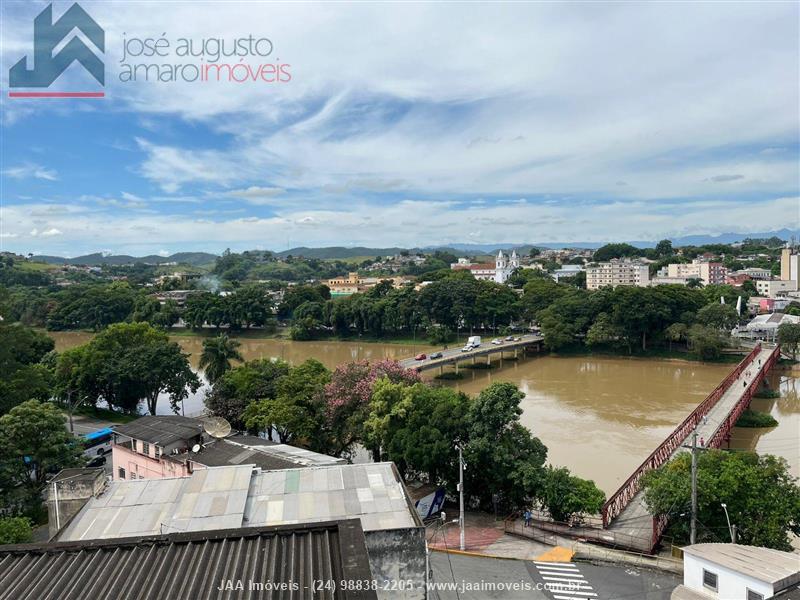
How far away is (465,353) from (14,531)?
3582 cm

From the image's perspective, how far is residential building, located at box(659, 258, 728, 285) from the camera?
9056cm

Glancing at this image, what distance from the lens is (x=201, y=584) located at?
19.4 feet

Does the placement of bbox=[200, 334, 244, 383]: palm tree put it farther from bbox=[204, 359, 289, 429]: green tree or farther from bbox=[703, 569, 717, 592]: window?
bbox=[703, 569, 717, 592]: window

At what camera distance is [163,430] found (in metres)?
17.8

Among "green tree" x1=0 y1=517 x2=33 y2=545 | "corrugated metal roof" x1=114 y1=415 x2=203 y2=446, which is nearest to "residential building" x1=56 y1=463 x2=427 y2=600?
"green tree" x1=0 y1=517 x2=33 y2=545

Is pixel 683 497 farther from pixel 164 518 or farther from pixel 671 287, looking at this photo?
pixel 671 287

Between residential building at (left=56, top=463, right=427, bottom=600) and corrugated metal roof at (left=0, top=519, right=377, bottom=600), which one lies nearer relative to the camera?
corrugated metal roof at (left=0, top=519, right=377, bottom=600)

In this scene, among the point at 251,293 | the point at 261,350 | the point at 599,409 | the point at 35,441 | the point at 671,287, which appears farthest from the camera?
the point at 251,293

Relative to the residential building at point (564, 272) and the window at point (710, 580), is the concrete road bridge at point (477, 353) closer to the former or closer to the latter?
the window at point (710, 580)

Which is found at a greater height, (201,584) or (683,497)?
(201,584)

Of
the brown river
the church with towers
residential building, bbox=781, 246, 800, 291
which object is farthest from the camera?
the church with towers

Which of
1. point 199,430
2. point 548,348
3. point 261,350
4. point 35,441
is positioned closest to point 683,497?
point 199,430

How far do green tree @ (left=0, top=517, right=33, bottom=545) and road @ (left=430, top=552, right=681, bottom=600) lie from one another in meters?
9.50

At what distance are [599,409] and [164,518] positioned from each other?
28044mm
